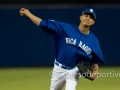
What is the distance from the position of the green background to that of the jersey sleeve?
3736 millimetres

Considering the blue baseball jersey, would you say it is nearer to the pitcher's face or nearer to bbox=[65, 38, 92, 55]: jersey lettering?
bbox=[65, 38, 92, 55]: jersey lettering

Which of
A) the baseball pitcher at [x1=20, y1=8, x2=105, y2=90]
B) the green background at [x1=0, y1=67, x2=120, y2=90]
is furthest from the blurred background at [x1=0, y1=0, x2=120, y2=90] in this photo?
the baseball pitcher at [x1=20, y1=8, x2=105, y2=90]

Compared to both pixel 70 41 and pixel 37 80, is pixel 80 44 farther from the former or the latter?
pixel 37 80

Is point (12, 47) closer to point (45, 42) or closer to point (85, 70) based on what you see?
point (45, 42)

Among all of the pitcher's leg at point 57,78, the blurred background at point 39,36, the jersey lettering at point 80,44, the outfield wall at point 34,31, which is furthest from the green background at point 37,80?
the jersey lettering at point 80,44

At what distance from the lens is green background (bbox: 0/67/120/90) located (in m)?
10.3

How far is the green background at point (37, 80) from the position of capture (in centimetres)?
1029

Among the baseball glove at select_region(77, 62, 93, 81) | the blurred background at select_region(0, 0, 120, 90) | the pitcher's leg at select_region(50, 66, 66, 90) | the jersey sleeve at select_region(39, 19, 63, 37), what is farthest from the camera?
the blurred background at select_region(0, 0, 120, 90)

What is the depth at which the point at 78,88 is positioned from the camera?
10.2 meters

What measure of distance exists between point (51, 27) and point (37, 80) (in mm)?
5152
